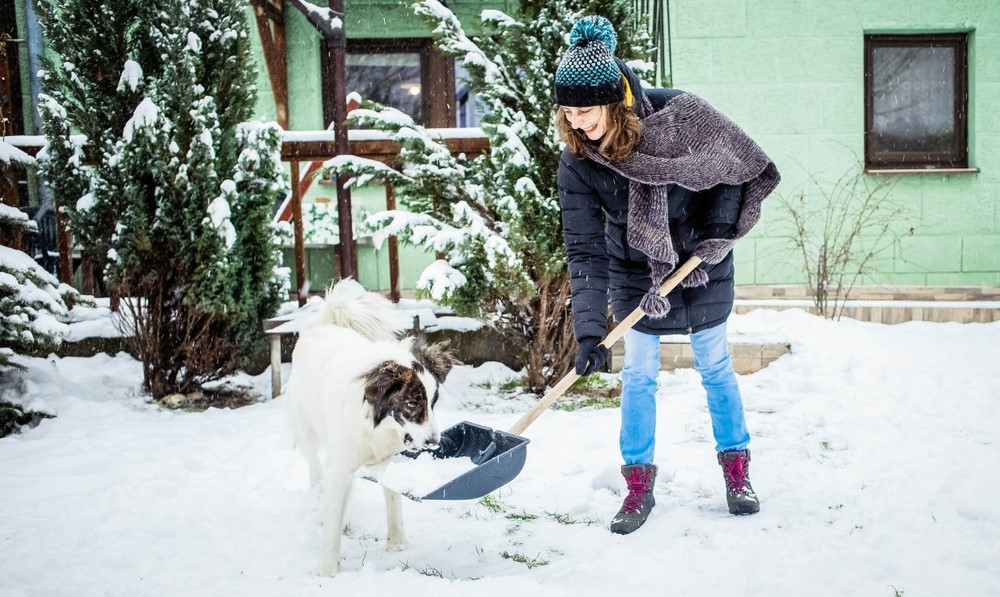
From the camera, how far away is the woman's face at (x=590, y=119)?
254 centimetres

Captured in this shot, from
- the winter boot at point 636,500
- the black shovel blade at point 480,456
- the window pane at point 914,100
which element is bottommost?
the winter boot at point 636,500

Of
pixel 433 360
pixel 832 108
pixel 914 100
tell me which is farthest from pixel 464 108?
pixel 433 360

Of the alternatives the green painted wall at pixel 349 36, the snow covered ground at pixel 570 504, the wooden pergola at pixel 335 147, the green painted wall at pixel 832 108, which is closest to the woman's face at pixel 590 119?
the snow covered ground at pixel 570 504

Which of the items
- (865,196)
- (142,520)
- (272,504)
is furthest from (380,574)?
(865,196)

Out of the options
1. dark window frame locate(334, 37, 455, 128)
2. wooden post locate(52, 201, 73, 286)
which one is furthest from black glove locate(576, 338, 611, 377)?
dark window frame locate(334, 37, 455, 128)

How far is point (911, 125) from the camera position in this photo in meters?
7.59

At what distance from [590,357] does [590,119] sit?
875 millimetres

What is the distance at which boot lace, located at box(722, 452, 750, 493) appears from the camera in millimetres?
2830

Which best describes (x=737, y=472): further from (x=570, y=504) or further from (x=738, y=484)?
(x=570, y=504)

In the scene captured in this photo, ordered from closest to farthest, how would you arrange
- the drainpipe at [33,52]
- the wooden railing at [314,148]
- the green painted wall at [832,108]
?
the wooden railing at [314,148], the green painted wall at [832,108], the drainpipe at [33,52]

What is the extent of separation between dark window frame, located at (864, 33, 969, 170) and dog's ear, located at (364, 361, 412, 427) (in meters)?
6.64

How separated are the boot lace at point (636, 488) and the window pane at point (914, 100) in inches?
246

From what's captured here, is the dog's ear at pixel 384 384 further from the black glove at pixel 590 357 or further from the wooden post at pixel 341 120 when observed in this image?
the wooden post at pixel 341 120

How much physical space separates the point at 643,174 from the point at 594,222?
33 centimetres
